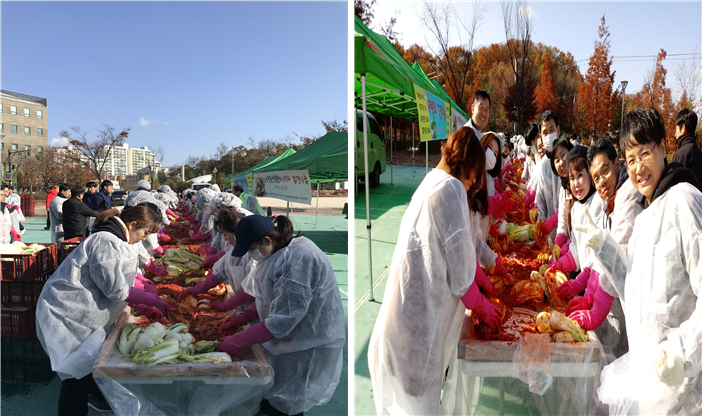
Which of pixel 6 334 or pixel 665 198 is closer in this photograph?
pixel 665 198

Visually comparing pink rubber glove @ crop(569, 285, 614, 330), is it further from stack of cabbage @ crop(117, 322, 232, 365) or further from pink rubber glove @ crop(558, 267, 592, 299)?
stack of cabbage @ crop(117, 322, 232, 365)

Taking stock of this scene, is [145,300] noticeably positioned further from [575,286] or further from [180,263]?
[575,286]

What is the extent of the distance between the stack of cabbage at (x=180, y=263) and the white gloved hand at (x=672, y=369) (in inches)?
166

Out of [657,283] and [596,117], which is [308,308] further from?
[596,117]

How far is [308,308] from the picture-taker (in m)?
2.49

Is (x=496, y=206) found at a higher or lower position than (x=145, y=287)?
higher

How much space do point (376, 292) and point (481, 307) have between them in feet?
9.73

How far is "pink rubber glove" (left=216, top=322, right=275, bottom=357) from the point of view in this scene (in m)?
2.37

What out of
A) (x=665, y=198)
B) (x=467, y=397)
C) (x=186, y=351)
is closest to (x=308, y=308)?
(x=186, y=351)

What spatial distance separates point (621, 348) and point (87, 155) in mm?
23423

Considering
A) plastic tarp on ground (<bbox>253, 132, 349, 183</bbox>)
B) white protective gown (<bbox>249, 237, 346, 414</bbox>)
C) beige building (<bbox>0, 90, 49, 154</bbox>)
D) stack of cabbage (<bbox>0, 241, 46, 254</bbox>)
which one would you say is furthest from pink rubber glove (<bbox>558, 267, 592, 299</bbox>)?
beige building (<bbox>0, 90, 49, 154</bbox>)

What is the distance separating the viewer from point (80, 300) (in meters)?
2.66

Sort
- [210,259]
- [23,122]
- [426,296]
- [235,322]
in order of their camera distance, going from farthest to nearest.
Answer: [23,122], [210,259], [235,322], [426,296]

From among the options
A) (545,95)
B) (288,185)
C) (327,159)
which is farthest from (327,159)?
(545,95)
